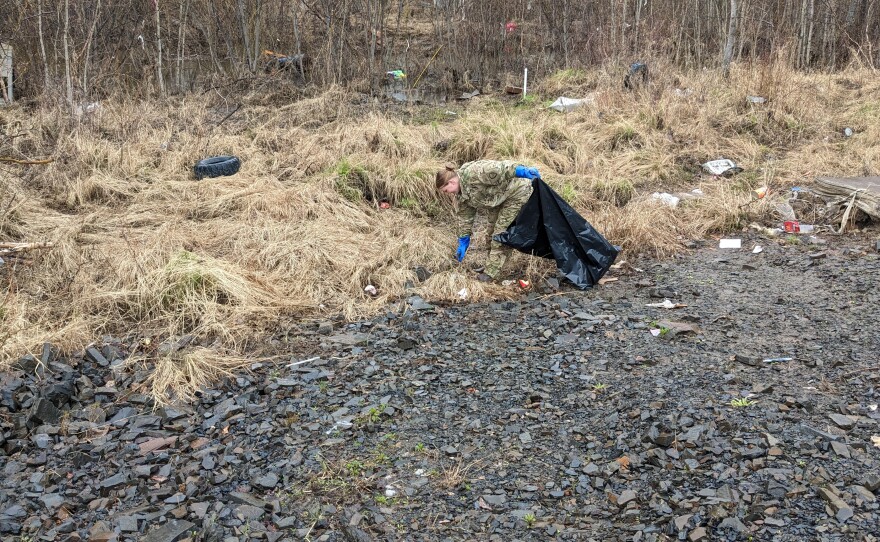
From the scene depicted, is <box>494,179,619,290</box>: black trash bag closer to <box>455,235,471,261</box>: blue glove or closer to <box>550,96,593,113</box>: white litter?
<box>455,235,471,261</box>: blue glove

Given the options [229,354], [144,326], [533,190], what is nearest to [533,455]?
[229,354]

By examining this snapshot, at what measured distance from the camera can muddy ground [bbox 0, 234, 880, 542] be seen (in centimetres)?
316

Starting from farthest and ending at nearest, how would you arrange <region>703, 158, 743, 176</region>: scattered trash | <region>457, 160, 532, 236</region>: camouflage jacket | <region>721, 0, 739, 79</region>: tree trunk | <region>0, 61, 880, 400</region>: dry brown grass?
<region>721, 0, 739, 79</region>: tree trunk < <region>703, 158, 743, 176</region>: scattered trash < <region>457, 160, 532, 236</region>: camouflage jacket < <region>0, 61, 880, 400</region>: dry brown grass

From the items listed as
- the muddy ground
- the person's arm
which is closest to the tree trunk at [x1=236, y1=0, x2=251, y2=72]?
the person's arm

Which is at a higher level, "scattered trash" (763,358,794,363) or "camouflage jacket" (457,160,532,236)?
"camouflage jacket" (457,160,532,236)

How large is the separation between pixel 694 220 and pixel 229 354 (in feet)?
15.0

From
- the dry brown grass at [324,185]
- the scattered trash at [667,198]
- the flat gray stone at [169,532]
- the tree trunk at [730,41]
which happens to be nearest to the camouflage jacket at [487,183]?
the dry brown grass at [324,185]

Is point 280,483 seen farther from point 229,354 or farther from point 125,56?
point 125,56

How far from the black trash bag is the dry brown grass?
1.25 ft

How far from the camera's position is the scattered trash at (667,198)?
24.0ft

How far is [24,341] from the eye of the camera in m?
4.72

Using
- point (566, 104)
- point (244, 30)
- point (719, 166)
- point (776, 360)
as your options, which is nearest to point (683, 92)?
point (566, 104)

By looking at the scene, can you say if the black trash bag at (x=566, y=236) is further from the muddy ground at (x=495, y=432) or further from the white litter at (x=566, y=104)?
the white litter at (x=566, y=104)

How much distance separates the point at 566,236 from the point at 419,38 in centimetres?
897
